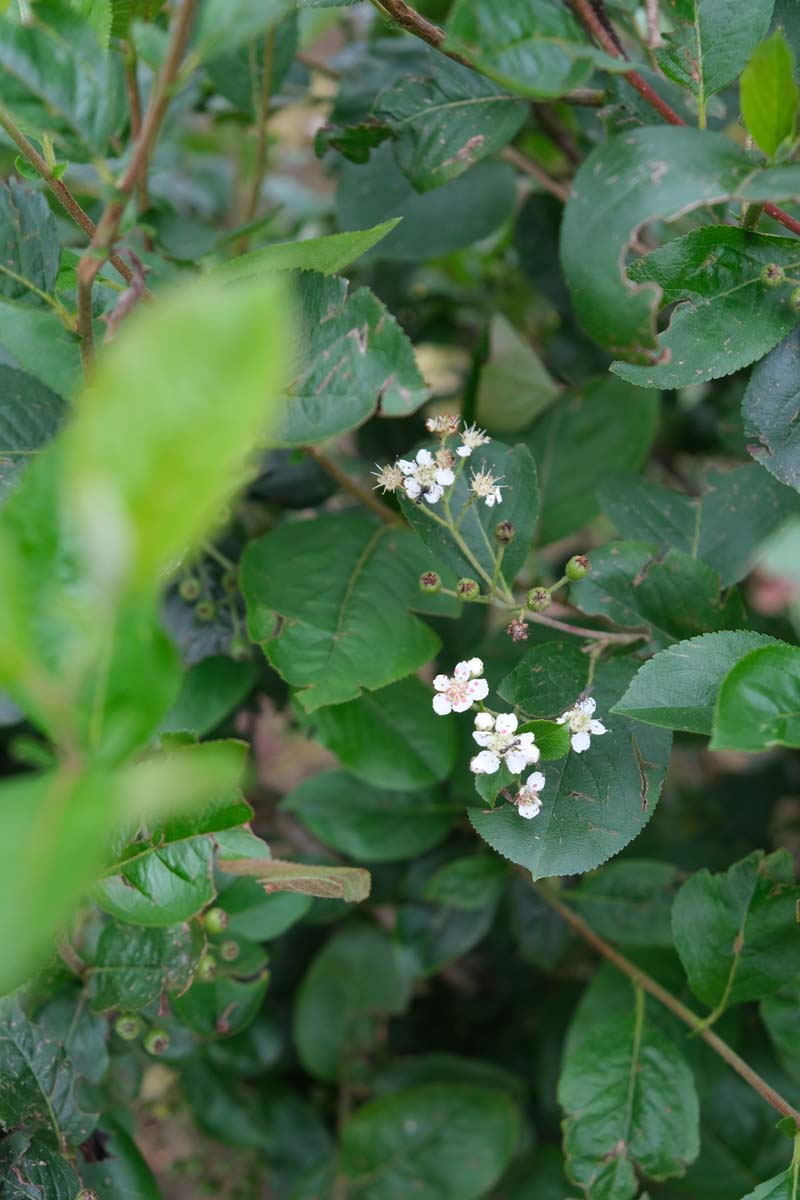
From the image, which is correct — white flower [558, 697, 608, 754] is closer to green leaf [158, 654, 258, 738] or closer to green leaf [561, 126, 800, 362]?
green leaf [561, 126, 800, 362]

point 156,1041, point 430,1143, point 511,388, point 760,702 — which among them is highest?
point 760,702

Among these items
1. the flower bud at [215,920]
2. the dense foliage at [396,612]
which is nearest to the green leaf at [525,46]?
the dense foliage at [396,612]

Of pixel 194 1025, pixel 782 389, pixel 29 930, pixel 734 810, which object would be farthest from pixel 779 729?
pixel 734 810

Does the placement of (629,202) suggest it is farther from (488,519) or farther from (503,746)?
(503,746)

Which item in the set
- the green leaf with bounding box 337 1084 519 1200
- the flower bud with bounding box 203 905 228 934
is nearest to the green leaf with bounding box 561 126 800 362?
the flower bud with bounding box 203 905 228 934

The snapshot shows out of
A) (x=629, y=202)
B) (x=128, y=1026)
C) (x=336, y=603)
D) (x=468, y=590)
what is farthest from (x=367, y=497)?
(x=128, y=1026)

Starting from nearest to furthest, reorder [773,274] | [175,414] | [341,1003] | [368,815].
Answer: [175,414], [773,274], [368,815], [341,1003]
